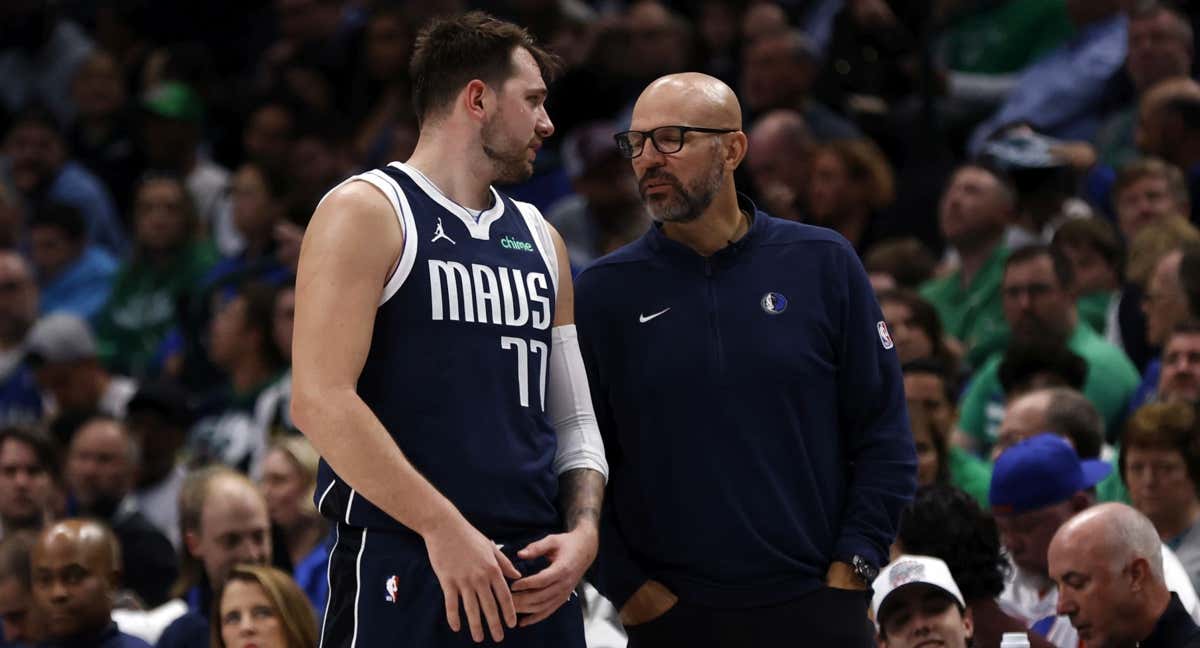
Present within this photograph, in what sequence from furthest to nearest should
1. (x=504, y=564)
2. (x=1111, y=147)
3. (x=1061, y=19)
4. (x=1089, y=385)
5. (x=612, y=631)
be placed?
1. (x=1061, y=19)
2. (x=1111, y=147)
3. (x=1089, y=385)
4. (x=612, y=631)
5. (x=504, y=564)

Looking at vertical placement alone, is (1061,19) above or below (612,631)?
above

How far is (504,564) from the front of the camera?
362 cm

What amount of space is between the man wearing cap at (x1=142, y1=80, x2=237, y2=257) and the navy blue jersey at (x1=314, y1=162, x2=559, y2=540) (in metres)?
8.05

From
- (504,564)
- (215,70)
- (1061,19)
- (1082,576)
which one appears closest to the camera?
(504,564)

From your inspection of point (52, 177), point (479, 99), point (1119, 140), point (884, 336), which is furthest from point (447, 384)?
point (52, 177)

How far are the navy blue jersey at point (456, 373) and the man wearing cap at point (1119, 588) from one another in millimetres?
1954

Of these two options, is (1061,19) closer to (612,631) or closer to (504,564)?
(612,631)

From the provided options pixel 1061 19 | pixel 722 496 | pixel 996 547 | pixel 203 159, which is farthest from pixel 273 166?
pixel 722 496

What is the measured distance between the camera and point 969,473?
268 inches

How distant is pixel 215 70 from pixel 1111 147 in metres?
6.61

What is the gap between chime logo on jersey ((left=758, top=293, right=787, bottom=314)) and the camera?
425 cm

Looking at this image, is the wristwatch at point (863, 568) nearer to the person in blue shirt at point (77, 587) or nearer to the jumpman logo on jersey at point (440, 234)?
the jumpman logo on jersey at point (440, 234)

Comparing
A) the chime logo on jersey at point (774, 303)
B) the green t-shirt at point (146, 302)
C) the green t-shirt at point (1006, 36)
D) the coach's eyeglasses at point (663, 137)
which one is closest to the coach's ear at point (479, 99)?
the coach's eyeglasses at point (663, 137)

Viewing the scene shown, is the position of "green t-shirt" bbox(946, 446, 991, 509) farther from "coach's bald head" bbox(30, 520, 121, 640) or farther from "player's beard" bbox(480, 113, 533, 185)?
"player's beard" bbox(480, 113, 533, 185)
